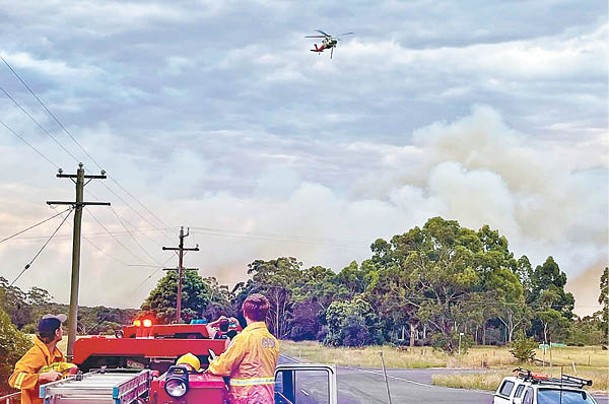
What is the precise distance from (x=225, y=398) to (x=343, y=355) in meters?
61.7

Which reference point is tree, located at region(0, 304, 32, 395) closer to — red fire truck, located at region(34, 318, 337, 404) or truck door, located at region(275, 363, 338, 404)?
red fire truck, located at region(34, 318, 337, 404)

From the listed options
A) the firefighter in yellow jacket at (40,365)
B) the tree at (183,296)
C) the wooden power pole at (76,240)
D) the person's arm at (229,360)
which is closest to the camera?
the person's arm at (229,360)

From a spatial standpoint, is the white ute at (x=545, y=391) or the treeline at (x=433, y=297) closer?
the white ute at (x=545, y=391)

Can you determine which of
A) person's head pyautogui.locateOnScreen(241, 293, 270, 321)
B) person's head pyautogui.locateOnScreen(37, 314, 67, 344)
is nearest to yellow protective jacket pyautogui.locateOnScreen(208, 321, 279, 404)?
person's head pyautogui.locateOnScreen(241, 293, 270, 321)

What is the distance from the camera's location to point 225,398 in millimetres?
8062

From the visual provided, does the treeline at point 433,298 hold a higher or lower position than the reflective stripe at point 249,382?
higher

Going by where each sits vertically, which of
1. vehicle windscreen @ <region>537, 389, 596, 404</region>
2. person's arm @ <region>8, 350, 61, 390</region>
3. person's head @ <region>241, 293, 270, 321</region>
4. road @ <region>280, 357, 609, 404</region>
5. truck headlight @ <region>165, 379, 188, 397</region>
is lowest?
road @ <region>280, 357, 609, 404</region>

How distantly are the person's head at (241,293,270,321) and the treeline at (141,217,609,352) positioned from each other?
67.4 meters

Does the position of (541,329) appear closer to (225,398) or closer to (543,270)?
(543,270)

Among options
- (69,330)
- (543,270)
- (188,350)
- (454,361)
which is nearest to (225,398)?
(188,350)

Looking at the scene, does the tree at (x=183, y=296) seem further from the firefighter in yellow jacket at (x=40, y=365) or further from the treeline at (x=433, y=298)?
the firefighter in yellow jacket at (x=40, y=365)

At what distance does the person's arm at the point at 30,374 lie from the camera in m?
8.45

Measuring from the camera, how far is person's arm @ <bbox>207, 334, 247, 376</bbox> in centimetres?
807

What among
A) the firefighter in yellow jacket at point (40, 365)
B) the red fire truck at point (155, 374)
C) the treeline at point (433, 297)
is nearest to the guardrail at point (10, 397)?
the red fire truck at point (155, 374)
